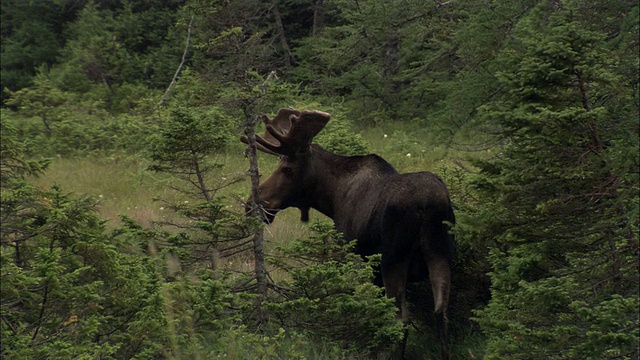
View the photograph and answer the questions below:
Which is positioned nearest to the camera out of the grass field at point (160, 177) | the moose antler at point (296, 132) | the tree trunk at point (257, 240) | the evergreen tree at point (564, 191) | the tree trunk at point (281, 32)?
the evergreen tree at point (564, 191)

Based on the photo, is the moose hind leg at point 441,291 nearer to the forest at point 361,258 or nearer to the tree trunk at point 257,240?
the forest at point 361,258

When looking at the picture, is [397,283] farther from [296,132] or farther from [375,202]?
[296,132]

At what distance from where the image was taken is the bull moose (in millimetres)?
7039

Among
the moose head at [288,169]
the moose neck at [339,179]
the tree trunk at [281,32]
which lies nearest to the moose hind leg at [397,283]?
the moose neck at [339,179]

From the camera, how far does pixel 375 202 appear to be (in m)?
7.56

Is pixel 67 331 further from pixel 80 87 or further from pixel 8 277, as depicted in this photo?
pixel 80 87

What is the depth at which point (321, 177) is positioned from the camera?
841cm

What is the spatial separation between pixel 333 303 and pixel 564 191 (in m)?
2.04

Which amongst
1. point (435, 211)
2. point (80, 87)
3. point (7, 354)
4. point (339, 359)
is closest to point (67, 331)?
point (7, 354)

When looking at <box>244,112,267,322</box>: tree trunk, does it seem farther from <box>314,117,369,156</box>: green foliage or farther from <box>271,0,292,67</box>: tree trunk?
<box>271,0,292,67</box>: tree trunk

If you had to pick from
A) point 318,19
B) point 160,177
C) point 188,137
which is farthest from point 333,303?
point 318,19

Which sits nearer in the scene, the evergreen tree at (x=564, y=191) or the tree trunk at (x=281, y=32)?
the evergreen tree at (x=564, y=191)

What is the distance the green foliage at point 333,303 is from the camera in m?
6.19

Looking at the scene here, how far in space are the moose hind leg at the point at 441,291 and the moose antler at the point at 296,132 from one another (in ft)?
5.51
